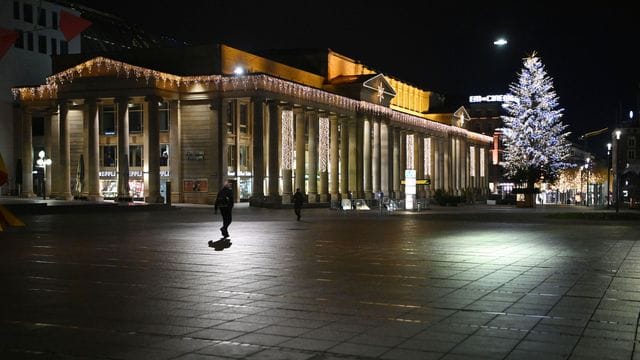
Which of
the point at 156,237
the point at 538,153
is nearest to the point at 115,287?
the point at 156,237

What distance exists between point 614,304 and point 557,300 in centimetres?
79

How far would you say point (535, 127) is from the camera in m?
73.8

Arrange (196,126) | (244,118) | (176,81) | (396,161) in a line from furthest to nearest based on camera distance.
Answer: (396,161) → (244,118) → (196,126) → (176,81)

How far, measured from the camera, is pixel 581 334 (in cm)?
864

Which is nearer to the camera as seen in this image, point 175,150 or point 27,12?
point 175,150

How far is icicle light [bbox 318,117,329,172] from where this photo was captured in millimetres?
77000

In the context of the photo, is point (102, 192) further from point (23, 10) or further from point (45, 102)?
point (23, 10)

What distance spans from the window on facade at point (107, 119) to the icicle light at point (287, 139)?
16075 mm

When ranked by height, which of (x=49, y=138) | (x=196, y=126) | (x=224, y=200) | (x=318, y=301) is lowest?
(x=318, y=301)

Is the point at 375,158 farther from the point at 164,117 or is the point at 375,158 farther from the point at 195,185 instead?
the point at 164,117

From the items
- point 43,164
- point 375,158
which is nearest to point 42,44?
point 43,164

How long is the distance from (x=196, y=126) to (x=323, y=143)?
15126mm

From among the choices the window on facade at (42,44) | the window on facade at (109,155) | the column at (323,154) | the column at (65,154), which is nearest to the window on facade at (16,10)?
the window on facade at (42,44)

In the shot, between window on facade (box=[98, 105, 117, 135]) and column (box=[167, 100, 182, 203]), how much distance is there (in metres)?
6.76
